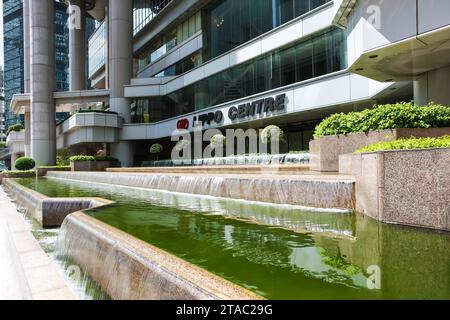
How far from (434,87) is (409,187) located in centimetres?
1006

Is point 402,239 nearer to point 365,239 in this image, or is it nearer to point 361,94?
point 365,239

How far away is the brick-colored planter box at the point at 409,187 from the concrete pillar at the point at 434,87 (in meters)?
8.83

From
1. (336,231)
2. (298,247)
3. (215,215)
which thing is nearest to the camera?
(298,247)

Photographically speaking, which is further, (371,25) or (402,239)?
(371,25)

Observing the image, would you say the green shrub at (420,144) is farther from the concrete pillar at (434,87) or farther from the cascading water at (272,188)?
the concrete pillar at (434,87)

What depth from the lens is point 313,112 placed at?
26.7m

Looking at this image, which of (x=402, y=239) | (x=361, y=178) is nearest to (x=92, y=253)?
(x=402, y=239)

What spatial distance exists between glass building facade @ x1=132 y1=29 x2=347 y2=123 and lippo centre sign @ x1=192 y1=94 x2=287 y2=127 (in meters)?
1.37

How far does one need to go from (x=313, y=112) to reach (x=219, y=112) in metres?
10.7

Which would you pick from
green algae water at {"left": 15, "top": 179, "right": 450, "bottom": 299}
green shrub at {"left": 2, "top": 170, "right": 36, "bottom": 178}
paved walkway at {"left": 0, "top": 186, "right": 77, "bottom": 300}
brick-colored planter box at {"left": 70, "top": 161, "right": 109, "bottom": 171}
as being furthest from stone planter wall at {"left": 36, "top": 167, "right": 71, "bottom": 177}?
paved walkway at {"left": 0, "top": 186, "right": 77, "bottom": 300}

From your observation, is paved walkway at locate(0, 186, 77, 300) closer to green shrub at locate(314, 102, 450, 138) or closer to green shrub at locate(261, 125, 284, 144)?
green shrub at locate(314, 102, 450, 138)

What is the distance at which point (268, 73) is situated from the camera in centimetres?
3000

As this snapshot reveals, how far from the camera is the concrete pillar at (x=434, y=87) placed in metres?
14.2

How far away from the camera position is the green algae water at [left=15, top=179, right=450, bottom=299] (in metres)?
3.65
